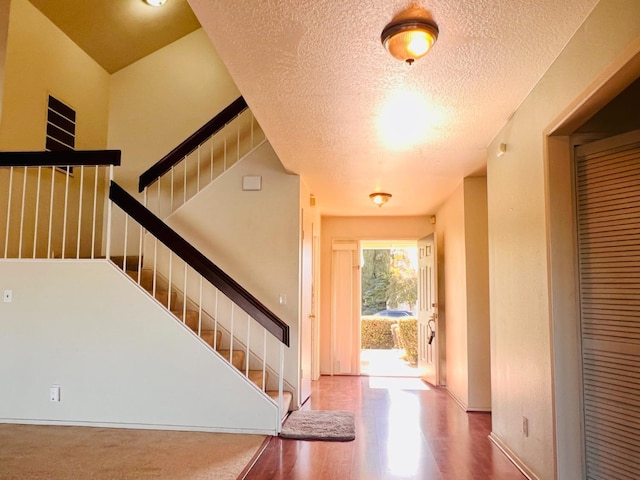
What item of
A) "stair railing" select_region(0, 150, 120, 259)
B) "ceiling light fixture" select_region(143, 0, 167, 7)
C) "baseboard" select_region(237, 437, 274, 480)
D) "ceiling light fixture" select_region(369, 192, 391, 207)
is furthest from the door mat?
"ceiling light fixture" select_region(143, 0, 167, 7)

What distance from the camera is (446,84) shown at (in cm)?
266

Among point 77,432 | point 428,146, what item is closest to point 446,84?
point 428,146

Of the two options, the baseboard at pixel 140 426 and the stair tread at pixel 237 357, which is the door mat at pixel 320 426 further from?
the stair tread at pixel 237 357

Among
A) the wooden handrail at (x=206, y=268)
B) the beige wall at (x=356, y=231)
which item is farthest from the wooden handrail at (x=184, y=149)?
the beige wall at (x=356, y=231)

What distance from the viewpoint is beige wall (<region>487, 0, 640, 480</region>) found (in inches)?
77.3

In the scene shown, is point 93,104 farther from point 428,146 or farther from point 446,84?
Answer: point 446,84

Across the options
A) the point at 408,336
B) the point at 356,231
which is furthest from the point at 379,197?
the point at 408,336

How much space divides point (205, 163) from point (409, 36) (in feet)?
12.2

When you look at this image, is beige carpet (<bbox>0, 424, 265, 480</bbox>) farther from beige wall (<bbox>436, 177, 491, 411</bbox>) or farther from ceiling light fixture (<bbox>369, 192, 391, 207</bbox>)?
ceiling light fixture (<bbox>369, 192, 391, 207</bbox>)

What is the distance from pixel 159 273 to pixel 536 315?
12.1 ft

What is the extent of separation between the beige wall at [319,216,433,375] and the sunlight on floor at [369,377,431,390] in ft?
3.40

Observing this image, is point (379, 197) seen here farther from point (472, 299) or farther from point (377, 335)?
point (377, 335)

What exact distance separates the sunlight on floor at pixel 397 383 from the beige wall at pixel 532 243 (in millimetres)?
2305

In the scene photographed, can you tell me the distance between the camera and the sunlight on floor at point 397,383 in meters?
5.83
